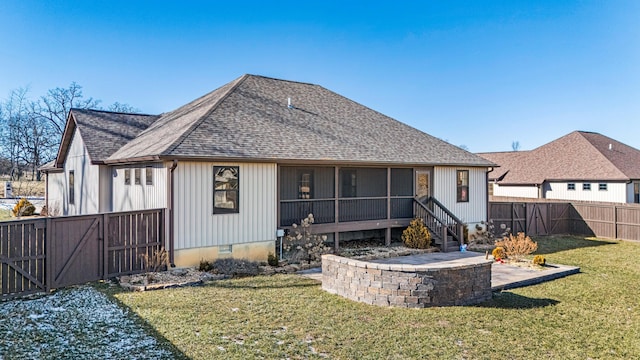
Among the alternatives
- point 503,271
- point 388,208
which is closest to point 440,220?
point 388,208

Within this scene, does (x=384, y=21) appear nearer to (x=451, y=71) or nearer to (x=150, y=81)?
(x=451, y=71)

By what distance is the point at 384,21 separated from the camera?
2138 centimetres

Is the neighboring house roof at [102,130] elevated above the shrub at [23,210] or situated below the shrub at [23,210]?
above

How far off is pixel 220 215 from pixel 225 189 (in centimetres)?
76

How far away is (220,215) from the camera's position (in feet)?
37.9

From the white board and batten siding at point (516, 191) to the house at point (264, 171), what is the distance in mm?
13590

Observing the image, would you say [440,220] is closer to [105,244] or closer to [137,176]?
[137,176]

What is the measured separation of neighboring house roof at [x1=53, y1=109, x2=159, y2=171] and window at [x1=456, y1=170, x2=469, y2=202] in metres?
13.7

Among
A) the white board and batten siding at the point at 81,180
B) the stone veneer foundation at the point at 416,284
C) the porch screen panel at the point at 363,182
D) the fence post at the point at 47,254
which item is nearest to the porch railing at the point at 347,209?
the porch screen panel at the point at 363,182

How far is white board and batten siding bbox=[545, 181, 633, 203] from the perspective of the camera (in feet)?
81.1

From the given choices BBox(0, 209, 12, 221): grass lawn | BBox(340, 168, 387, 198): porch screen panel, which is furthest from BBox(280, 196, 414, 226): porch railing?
BBox(0, 209, 12, 221): grass lawn

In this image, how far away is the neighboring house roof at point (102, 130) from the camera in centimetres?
1564

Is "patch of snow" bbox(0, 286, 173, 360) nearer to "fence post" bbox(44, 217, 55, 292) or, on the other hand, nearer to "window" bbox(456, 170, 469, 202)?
"fence post" bbox(44, 217, 55, 292)

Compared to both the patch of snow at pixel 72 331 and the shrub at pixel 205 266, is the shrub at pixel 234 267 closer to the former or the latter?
the shrub at pixel 205 266
